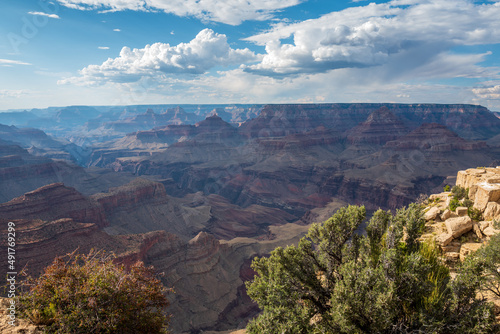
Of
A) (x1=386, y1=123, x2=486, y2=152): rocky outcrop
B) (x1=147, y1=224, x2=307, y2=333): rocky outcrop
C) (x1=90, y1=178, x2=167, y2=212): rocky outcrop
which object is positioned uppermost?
A: (x1=386, y1=123, x2=486, y2=152): rocky outcrop

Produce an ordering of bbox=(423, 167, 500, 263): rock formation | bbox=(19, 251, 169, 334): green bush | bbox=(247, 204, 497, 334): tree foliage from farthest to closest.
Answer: bbox=(423, 167, 500, 263): rock formation < bbox=(19, 251, 169, 334): green bush < bbox=(247, 204, 497, 334): tree foliage

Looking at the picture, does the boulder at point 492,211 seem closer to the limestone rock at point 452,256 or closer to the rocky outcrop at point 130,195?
the limestone rock at point 452,256

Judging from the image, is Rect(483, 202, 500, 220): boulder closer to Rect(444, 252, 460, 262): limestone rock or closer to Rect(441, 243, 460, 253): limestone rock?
Rect(441, 243, 460, 253): limestone rock

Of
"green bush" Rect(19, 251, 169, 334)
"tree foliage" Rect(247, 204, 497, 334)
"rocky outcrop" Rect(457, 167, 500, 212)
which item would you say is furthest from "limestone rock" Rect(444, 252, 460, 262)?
"green bush" Rect(19, 251, 169, 334)

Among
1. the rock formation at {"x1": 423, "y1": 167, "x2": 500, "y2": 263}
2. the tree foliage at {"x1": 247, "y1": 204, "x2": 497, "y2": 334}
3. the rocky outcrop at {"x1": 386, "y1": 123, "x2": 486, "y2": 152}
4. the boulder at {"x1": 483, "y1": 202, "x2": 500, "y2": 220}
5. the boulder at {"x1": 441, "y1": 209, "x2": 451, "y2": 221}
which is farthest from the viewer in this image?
the rocky outcrop at {"x1": 386, "y1": 123, "x2": 486, "y2": 152}

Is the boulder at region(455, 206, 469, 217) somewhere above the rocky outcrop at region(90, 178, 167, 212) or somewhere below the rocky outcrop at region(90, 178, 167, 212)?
above

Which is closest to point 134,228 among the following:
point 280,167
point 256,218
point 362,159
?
point 256,218

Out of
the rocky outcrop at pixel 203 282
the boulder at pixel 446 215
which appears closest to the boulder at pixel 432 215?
the boulder at pixel 446 215
